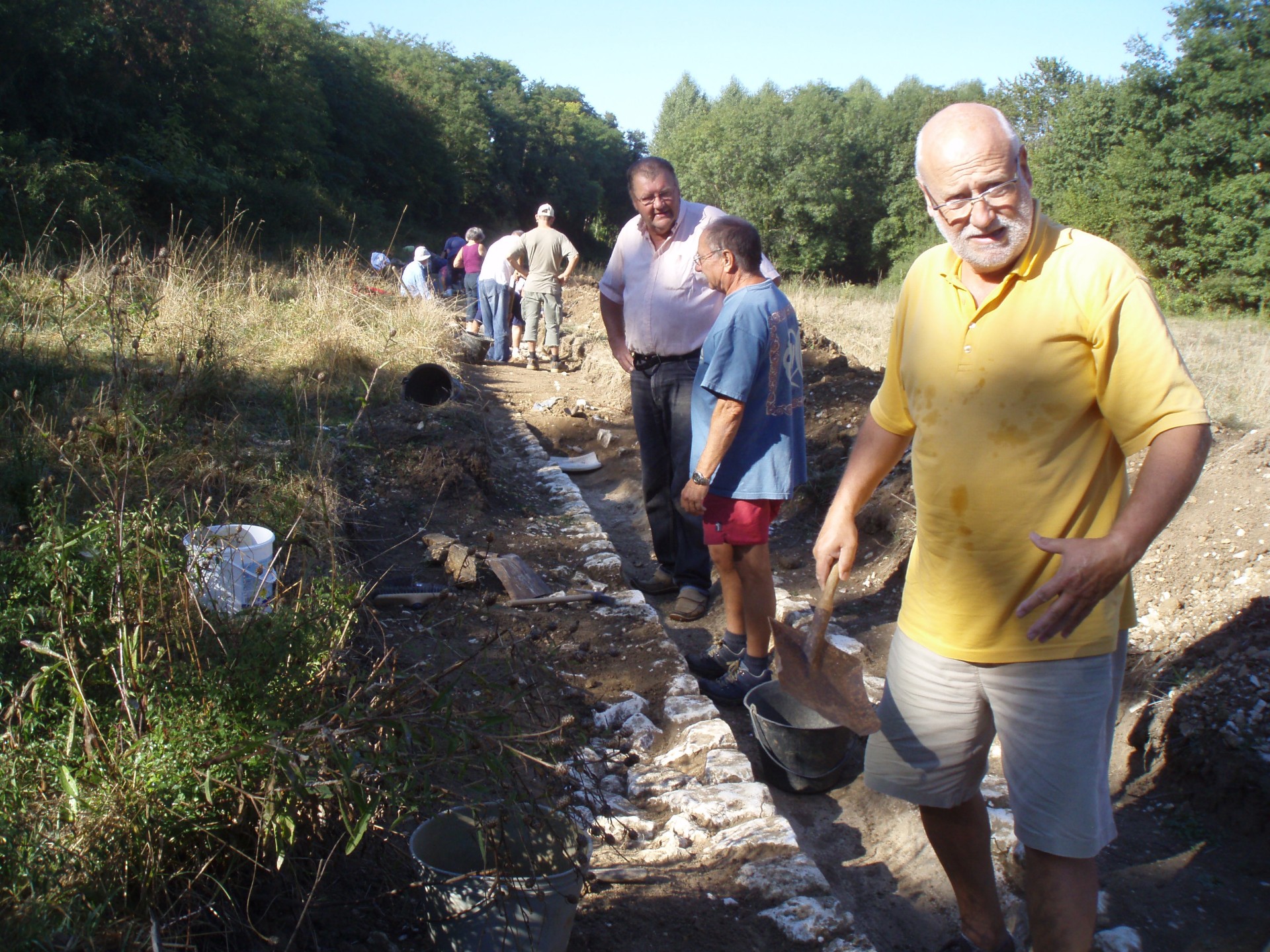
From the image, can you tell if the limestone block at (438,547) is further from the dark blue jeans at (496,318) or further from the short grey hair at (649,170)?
the dark blue jeans at (496,318)

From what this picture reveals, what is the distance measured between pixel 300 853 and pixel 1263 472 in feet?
14.6

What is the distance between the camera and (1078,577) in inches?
62.2

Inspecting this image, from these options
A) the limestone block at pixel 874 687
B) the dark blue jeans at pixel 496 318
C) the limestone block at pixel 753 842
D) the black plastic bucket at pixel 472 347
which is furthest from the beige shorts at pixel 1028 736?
Result: the dark blue jeans at pixel 496 318

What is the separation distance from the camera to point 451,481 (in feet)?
18.5

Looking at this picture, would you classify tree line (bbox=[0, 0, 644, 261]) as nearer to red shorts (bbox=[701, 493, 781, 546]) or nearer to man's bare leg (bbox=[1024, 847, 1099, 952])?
red shorts (bbox=[701, 493, 781, 546])

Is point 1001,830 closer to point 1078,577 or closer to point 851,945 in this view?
point 851,945

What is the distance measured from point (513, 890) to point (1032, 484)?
1274mm

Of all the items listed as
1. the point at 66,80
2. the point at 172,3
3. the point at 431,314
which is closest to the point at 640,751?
the point at 431,314

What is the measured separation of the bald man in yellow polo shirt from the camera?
1608mm

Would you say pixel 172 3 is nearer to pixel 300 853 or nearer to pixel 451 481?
pixel 451 481

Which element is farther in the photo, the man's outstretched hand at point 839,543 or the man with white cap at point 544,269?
the man with white cap at point 544,269

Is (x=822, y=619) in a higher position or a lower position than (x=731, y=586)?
higher

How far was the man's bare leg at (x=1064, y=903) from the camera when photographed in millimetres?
1780

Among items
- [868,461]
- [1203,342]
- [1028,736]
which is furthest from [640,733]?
[1203,342]
